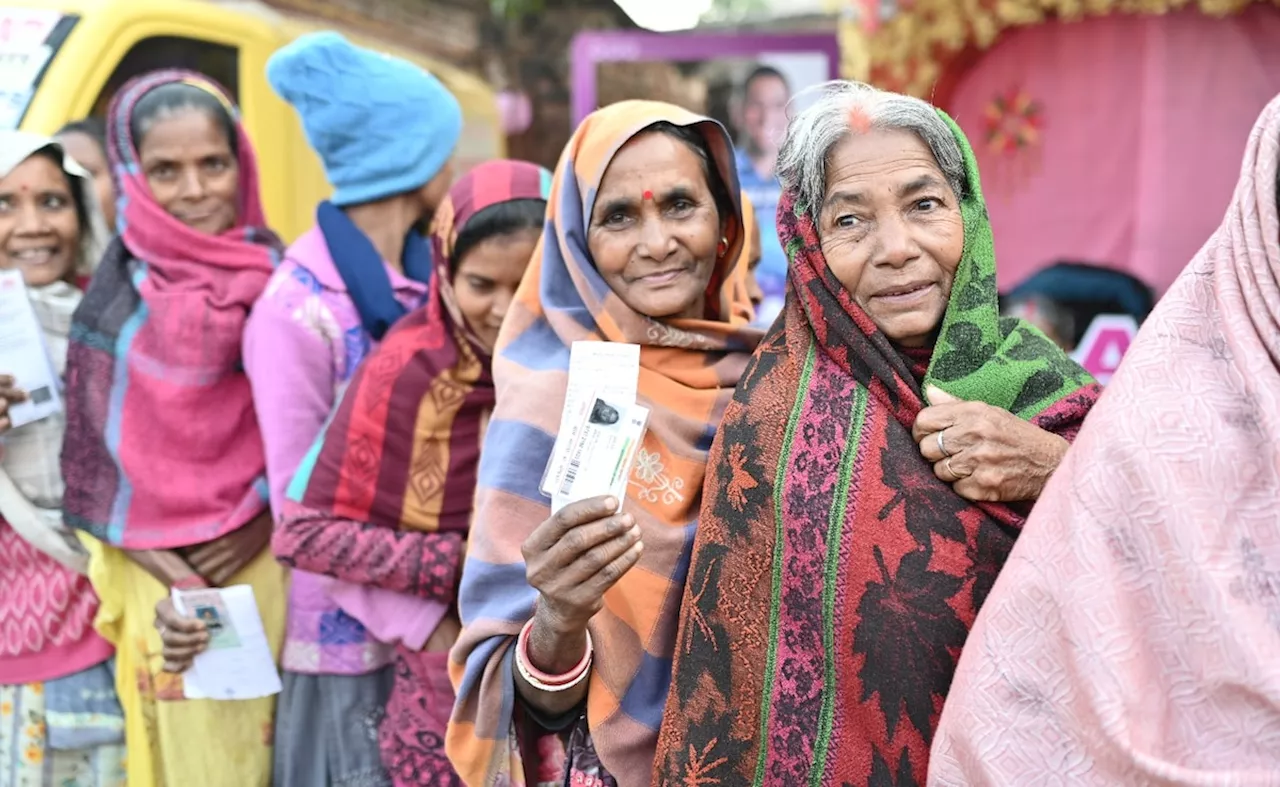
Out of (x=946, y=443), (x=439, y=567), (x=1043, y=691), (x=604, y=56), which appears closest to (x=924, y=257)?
(x=946, y=443)

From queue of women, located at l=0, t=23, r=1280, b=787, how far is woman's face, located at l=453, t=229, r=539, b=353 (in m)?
0.01

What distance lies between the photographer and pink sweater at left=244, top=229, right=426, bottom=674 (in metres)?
2.75

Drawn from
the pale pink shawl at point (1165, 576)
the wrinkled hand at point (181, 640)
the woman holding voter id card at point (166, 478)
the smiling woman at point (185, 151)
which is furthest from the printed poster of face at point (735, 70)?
the pale pink shawl at point (1165, 576)

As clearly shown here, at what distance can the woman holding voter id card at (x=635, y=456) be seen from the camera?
6.56 feet

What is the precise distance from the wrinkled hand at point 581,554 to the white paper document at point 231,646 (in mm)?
1235

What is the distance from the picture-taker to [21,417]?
2.84 metres

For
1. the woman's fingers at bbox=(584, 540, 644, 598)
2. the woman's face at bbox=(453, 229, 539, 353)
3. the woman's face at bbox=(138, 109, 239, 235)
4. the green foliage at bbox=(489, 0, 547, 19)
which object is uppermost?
the green foliage at bbox=(489, 0, 547, 19)

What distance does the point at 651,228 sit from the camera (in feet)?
7.05

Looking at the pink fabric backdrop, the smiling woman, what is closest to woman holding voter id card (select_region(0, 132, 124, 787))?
the smiling woman

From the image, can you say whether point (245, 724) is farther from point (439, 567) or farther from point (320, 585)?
point (439, 567)

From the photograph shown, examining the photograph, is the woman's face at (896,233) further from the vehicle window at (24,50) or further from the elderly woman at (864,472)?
the vehicle window at (24,50)

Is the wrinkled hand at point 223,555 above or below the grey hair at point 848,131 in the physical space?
below

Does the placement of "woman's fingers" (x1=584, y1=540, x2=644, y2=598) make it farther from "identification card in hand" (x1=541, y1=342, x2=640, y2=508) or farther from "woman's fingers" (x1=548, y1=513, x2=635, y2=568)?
"identification card in hand" (x1=541, y1=342, x2=640, y2=508)

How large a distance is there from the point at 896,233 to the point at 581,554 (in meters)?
0.72
